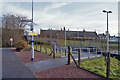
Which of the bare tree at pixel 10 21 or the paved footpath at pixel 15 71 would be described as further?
the bare tree at pixel 10 21

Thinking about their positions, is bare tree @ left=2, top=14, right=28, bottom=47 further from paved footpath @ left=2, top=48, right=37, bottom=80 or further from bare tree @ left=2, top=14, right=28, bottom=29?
paved footpath @ left=2, top=48, right=37, bottom=80

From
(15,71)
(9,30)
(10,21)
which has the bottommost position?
(15,71)

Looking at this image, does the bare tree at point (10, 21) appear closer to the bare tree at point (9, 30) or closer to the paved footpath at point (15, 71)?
the bare tree at point (9, 30)

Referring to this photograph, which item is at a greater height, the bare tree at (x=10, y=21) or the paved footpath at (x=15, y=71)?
the bare tree at (x=10, y=21)

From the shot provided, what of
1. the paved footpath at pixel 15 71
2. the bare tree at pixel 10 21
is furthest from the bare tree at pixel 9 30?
the paved footpath at pixel 15 71

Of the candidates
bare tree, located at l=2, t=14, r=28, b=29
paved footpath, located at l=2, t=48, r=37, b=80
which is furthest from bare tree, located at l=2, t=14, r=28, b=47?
paved footpath, located at l=2, t=48, r=37, b=80

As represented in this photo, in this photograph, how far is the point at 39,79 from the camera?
463 cm

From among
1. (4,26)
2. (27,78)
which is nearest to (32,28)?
(27,78)

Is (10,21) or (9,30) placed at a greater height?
(10,21)

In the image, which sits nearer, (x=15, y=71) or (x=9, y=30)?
(x=15, y=71)

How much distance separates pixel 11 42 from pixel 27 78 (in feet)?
77.3

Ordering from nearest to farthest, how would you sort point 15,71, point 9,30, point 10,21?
point 15,71, point 9,30, point 10,21

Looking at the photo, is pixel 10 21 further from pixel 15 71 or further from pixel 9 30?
pixel 15 71

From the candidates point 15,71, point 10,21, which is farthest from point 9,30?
point 15,71
